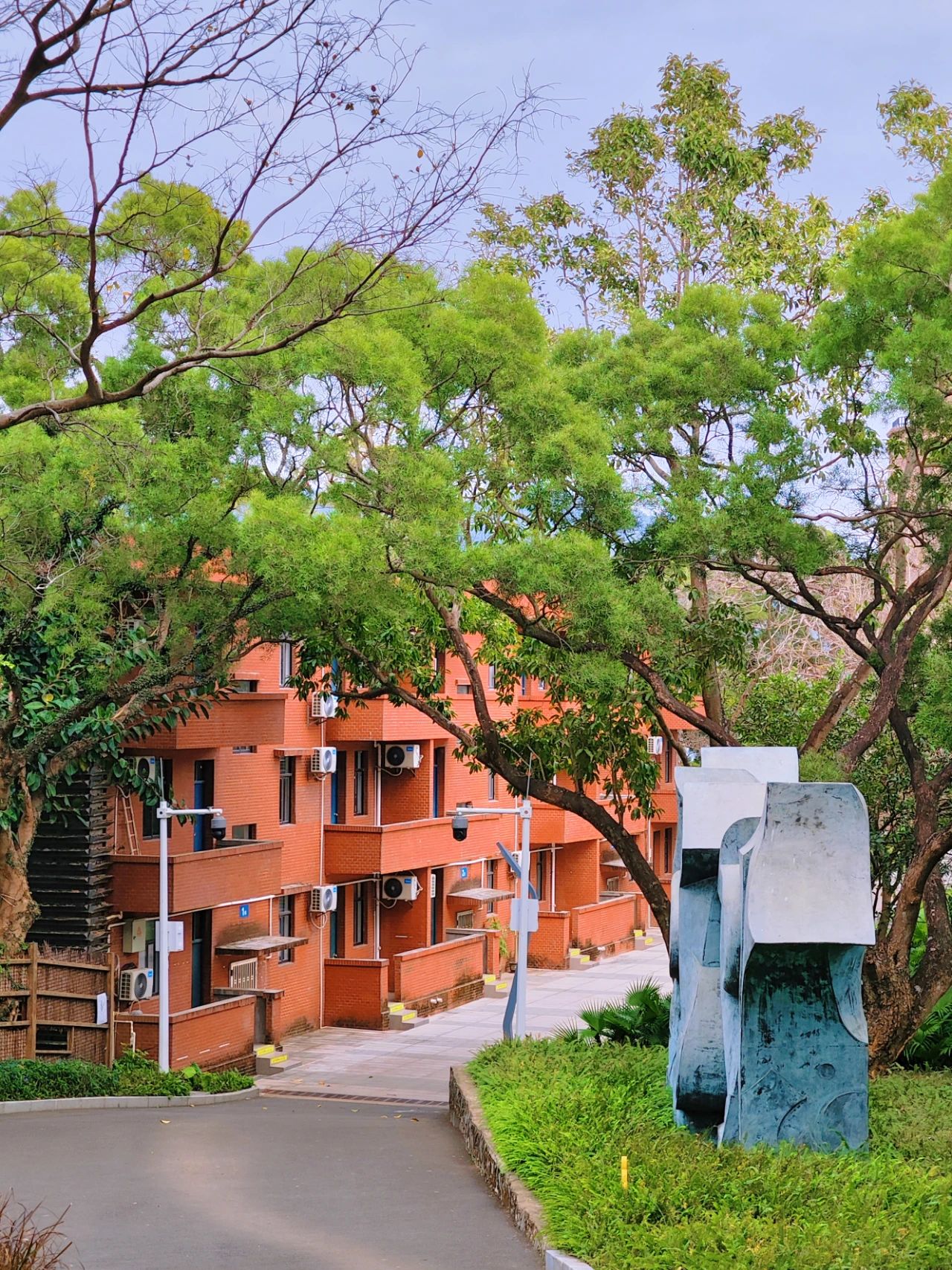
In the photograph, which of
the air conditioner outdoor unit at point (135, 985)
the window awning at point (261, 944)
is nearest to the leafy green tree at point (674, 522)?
the air conditioner outdoor unit at point (135, 985)

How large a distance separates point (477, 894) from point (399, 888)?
11.3 feet

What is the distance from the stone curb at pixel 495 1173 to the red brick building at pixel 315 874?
6.71 meters

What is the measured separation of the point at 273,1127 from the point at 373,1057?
11215mm

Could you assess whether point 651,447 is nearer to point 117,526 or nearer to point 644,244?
point 117,526

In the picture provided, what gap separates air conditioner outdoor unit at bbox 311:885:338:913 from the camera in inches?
1104

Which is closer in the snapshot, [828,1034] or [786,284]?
[828,1034]

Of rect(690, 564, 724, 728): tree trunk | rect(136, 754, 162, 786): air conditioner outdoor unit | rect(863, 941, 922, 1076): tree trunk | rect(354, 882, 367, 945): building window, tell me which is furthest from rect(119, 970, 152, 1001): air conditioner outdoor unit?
rect(863, 941, 922, 1076): tree trunk

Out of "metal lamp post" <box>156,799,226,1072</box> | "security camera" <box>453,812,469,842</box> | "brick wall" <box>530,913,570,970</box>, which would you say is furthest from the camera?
"brick wall" <box>530,913,570,970</box>

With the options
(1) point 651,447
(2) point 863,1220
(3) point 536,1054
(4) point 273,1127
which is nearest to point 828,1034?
(2) point 863,1220

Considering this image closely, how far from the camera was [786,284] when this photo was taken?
23.3 meters

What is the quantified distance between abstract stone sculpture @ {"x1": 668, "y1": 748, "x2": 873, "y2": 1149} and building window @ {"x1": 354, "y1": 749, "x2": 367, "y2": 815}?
20109mm

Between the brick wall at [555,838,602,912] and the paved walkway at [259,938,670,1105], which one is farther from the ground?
the brick wall at [555,838,602,912]

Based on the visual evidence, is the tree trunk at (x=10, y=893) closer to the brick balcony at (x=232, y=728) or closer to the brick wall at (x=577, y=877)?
the brick balcony at (x=232, y=728)

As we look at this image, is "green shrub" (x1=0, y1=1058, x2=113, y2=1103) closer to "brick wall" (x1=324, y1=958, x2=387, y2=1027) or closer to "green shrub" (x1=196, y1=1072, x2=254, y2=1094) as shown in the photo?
"green shrub" (x1=196, y1=1072, x2=254, y2=1094)
